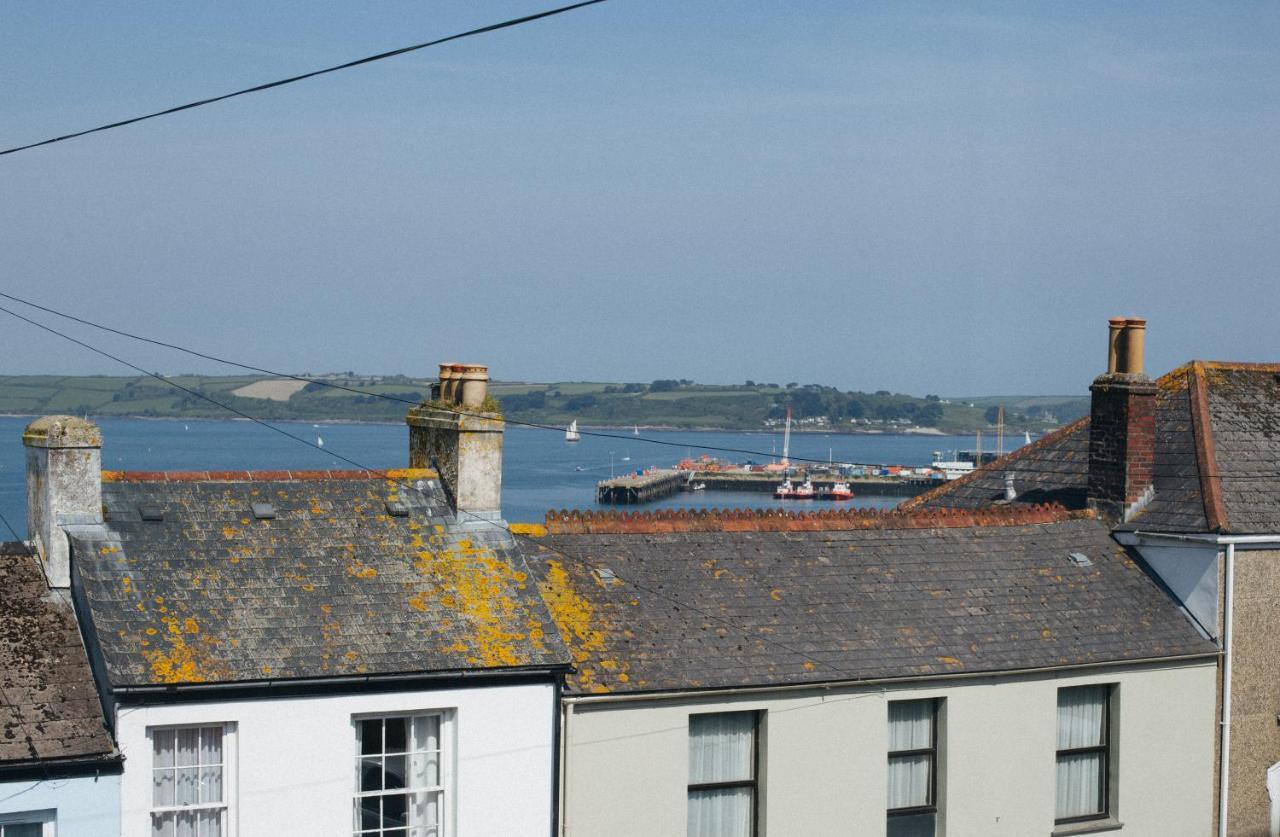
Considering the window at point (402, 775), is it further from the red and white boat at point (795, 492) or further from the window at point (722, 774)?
the red and white boat at point (795, 492)

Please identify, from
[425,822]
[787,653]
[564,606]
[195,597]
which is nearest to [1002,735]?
[787,653]

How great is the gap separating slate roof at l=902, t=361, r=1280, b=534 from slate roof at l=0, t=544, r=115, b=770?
14072 millimetres

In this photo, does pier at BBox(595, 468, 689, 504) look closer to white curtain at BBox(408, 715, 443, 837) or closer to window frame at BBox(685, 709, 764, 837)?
window frame at BBox(685, 709, 764, 837)

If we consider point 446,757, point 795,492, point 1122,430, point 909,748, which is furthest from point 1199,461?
point 795,492

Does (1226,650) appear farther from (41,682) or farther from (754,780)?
(41,682)

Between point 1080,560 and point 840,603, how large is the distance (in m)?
4.19

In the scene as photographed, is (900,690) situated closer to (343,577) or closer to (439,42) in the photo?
(343,577)

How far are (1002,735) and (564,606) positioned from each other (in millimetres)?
5760

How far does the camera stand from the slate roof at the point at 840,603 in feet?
56.1

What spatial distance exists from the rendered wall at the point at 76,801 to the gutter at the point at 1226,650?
548 inches

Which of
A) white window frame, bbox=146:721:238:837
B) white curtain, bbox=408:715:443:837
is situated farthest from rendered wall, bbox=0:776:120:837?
white curtain, bbox=408:715:443:837

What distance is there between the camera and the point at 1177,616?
2006cm

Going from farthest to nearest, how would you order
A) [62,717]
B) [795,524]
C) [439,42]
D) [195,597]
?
[795,524] → [195,597] → [62,717] → [439,42]

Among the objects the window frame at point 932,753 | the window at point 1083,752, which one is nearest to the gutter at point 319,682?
the window frame at point 932,753
